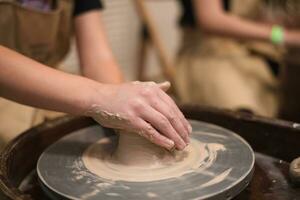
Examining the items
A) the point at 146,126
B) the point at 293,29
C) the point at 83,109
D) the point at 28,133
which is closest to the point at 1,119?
the point at 28,133

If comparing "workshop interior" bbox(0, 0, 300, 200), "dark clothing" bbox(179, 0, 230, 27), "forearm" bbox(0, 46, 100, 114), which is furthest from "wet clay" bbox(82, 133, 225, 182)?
"dark clothing" bbox(179, 0, 230, 27)

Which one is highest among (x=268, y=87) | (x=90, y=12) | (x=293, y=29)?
(x=90, y=12)

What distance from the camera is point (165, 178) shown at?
2.81ft

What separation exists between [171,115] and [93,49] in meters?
0.51

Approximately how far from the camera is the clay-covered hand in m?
0.82

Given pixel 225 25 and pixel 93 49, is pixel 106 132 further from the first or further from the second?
pixel 225 25

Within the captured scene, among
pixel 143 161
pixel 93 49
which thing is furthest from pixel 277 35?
pixel 143 161

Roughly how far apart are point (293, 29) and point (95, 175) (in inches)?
54.8

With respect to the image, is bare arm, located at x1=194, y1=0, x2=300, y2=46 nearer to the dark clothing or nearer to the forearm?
the dark clothing

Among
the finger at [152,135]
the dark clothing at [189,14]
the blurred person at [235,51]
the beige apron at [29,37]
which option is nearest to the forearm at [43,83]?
the finger at [152,135]

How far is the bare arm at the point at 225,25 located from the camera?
1.94 meters

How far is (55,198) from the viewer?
2.75 feet

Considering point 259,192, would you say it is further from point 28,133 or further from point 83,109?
point 28,133

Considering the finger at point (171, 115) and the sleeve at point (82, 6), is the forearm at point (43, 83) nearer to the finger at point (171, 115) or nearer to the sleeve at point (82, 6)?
the finger at point (171, 115)
